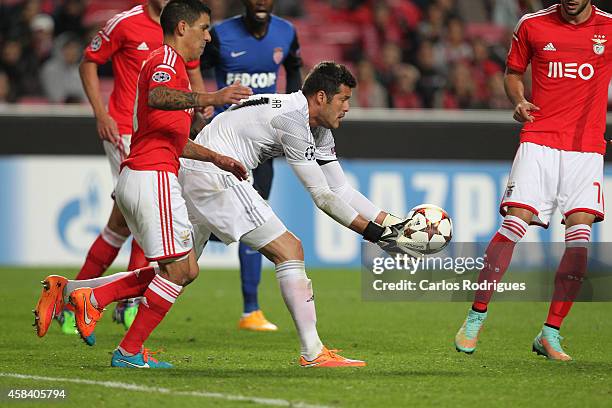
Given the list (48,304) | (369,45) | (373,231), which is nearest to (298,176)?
(373,231)

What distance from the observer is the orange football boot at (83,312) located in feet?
23.3

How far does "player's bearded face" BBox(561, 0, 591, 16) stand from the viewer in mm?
7812

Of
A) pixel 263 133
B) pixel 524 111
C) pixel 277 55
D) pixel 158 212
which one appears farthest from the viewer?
pixel 277 55

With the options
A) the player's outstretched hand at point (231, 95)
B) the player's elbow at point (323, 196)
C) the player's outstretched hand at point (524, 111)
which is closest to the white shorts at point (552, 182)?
the player's outstretched hand at point (524, 111)

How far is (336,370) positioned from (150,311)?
1.11 meters

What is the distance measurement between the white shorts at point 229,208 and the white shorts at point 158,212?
29cm

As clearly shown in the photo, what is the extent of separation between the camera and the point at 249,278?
387 inches

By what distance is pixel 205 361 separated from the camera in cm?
753

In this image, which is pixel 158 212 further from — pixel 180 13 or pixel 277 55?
pixel 277 55

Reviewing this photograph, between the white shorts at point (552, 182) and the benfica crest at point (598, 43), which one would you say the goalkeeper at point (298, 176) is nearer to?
the white shorts at point (552, 182)

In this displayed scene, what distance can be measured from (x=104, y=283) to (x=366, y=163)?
682cm

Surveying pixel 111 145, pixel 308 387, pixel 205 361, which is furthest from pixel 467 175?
pixel 308 387

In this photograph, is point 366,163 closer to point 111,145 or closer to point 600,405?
point 111,145

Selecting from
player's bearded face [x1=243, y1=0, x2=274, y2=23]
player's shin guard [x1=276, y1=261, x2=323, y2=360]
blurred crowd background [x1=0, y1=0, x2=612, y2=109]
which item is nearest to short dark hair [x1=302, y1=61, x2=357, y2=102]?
player's shin guard [x1=276, y1=261, x2=323, y2=360]
